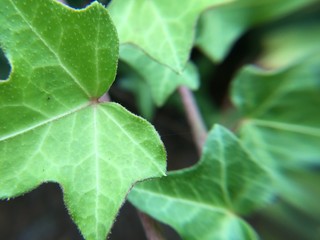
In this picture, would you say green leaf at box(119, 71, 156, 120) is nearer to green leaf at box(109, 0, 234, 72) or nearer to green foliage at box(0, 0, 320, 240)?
green foliage at box(0, 0, 320, 240)

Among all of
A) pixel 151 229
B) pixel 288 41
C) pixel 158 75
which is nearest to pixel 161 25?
pixel 158 75

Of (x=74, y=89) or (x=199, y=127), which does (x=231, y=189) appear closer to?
(x=199, y=127)

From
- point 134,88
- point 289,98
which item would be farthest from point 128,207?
point 289,98

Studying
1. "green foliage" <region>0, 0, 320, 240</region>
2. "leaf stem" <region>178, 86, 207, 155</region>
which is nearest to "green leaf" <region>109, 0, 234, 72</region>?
"green foliage" <region>0, 0, 320, 240</region>

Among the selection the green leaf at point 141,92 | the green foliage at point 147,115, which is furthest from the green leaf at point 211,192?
the green leaf at point 141,92

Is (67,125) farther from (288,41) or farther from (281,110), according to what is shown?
(288,41)

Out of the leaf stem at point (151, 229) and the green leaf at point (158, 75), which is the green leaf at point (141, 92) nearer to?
the green leaf at point (158, 75)
